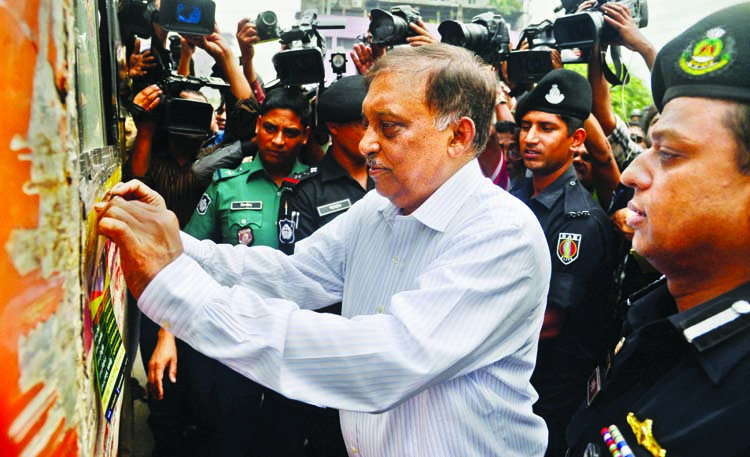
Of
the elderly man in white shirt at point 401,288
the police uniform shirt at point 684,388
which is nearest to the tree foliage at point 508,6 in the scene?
the elderly man in white shirt at point 401,288

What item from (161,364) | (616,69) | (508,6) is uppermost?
(508,6)

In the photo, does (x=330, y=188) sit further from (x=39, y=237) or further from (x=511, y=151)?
(x=39, y=237)

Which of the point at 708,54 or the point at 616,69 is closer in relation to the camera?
the point at 708,54

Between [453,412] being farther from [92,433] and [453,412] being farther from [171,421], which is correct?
[171,421]

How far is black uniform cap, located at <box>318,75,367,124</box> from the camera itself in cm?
292

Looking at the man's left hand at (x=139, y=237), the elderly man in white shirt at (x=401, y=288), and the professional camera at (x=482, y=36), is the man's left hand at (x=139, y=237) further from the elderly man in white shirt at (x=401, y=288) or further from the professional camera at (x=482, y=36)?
the professional camera at (x=482, y=36)

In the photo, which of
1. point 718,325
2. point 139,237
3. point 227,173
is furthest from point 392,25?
point 718,325

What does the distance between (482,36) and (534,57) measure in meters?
0.36

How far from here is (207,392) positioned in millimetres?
2738

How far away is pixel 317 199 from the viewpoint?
9.34 feet

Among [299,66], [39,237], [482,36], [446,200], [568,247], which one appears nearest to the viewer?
[39,237]

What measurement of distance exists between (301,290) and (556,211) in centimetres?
150

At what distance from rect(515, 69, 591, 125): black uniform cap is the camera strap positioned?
1.63 feet

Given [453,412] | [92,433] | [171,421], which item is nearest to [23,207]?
[92,433]
